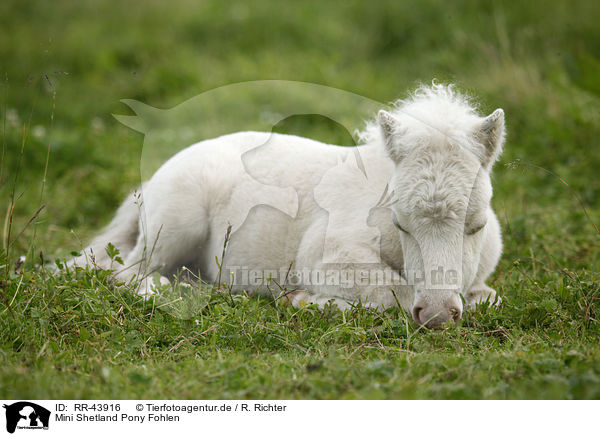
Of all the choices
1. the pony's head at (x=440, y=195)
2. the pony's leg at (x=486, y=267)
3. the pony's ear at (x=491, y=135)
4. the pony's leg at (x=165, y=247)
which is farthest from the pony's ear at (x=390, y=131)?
the pony's leg at (x=165, y=247)

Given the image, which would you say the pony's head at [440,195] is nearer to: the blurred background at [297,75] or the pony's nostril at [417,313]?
the pony's nostril at [417,313]

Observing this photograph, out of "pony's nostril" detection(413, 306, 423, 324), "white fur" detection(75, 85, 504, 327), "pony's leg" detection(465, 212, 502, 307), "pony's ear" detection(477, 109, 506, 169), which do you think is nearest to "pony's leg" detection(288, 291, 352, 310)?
"white fur" detection(75, 85, 504, 327)

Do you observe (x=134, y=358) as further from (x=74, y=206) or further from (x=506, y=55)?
(x=506, y=55)

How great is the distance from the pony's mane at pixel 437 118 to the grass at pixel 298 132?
0.94 feet

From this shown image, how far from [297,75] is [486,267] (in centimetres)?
728

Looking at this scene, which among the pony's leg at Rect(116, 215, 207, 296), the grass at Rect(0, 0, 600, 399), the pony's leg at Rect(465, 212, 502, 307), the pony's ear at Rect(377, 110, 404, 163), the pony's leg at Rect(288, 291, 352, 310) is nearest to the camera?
the grass at Rect(0, 0, 600, 399)

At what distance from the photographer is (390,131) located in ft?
13.1

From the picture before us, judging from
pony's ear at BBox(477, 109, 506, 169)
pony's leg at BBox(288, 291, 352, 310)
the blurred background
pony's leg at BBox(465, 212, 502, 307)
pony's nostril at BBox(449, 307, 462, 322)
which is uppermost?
the blurred background

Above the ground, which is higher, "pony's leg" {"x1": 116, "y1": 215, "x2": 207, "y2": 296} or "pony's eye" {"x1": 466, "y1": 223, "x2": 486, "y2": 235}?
"pony's leg" {"x1": 116, "y1": 215, "x2": 207, "y2": 296}

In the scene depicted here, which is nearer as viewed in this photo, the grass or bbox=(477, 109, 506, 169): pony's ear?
the grass

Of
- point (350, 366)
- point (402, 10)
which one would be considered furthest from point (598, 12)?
point (350, 366)

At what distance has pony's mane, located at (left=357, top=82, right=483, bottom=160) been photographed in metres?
3.86

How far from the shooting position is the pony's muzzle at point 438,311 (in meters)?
3.61

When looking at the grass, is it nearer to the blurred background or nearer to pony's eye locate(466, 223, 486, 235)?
the blurred background
